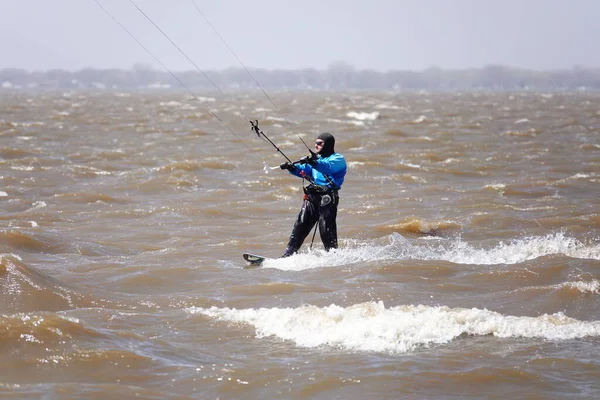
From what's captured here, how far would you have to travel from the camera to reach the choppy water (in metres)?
7.20

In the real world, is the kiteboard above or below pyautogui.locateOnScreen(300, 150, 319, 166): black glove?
below

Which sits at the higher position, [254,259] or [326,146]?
[326,146]

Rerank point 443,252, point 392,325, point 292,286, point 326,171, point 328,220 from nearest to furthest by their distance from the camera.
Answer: point 392,325 → point 292,286 → point 326,171 → point 328,220 → point 443,252

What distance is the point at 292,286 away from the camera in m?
10.4

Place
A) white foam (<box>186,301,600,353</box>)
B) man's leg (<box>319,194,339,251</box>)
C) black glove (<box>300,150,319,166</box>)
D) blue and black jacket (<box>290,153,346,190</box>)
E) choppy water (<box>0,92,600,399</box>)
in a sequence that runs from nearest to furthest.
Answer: choppy water (<box>0,92,600,399</box>) < white foam (<box>186,301,600,353</box>) < black glove (<box>300,150,319,166</box>) < blue and black jacket (<box>290,153,346,190</box>) < man's leg (<box>319,194,339,251</box>)

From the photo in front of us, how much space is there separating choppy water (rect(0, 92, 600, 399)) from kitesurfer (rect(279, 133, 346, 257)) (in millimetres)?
373

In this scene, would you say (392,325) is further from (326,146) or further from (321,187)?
(326,146)

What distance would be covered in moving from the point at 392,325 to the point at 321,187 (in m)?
3.43

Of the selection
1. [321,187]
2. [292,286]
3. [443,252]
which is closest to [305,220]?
[321,187]

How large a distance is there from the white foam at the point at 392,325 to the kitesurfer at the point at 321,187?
2678mm

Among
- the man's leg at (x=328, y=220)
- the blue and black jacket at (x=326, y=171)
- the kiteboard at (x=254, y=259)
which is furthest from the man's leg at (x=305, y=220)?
the kiteboard at (x=254, y=259)

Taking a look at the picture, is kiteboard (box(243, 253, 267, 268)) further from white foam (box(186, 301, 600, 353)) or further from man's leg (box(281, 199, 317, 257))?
white foam (box(186, 301, 600, 353))

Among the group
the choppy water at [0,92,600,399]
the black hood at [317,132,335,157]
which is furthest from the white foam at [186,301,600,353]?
the black hood at [317,132,335,157]

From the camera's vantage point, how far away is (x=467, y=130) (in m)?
38.6
